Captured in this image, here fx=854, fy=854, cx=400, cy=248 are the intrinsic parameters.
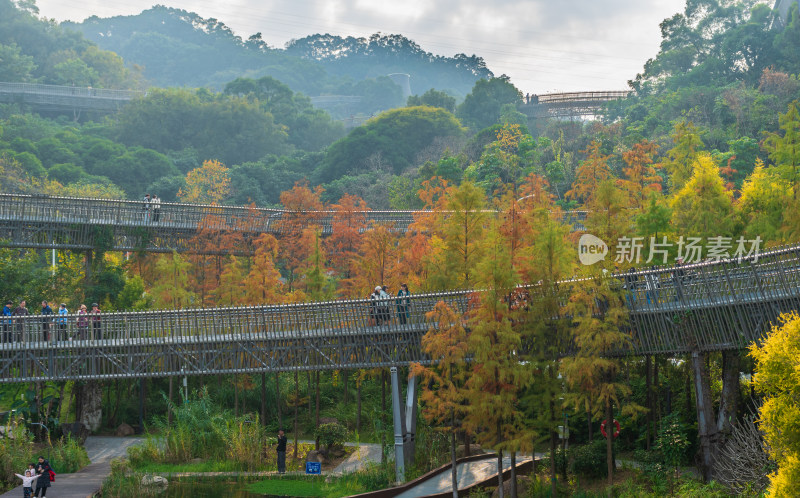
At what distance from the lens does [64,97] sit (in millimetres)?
100875

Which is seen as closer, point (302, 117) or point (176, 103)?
point (176, 103)

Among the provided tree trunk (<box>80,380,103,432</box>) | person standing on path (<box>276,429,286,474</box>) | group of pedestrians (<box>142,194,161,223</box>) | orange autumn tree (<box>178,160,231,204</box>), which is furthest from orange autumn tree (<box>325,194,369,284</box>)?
orange autumn tree (<box>178,160,231,204</box>)

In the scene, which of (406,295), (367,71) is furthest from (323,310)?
(367,71)

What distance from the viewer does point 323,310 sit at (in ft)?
84.0

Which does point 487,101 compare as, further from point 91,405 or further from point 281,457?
point 281,457

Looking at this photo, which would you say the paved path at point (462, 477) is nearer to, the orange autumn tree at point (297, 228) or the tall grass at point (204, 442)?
the tall grass at point (204, 442)

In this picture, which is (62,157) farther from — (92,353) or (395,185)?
(92,353)

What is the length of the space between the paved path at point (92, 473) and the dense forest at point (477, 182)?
5.92m

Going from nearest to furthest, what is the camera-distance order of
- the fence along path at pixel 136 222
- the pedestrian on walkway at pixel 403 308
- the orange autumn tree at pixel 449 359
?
the orange autumn tree at pixel 449 359
the pedestrian on walkway at pixel 403 308
the fence along path at pixel 136 222

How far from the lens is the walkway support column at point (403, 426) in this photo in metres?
24.4

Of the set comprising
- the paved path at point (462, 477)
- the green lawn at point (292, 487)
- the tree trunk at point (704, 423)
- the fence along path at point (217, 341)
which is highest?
the fence along path at point (217, 341)

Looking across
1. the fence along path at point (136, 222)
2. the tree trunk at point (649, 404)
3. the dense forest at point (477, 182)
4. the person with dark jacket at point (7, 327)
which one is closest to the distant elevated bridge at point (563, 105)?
the dense forest at point (477, 182)

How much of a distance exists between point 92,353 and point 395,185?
3657 cm

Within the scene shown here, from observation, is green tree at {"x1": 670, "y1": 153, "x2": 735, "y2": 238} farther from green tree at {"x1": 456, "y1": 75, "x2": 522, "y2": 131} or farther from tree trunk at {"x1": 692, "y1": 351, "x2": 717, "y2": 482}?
green tree at {"x1": 456, "y1": 75, "x2": 522, "y2": 131}
